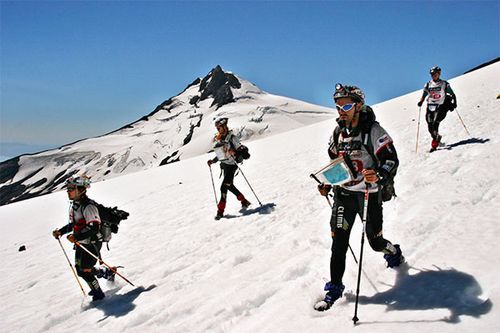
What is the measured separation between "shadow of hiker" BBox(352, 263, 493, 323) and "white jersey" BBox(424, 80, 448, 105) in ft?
32.7

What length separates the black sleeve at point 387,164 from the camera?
4.91m

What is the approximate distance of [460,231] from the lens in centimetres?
616

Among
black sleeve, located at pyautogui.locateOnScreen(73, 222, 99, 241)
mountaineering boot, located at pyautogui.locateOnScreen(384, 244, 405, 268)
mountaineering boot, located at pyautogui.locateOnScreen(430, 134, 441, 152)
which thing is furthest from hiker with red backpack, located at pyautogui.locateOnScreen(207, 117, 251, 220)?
mountaineering boot, located at pyautogui.locateOnScreen(430, 134, 441, 152)

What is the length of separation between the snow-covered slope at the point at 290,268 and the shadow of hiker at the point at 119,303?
0.03m

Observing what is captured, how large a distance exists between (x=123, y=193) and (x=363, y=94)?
71.4 feet

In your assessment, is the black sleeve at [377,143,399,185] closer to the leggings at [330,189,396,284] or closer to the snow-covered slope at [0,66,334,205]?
the leggings at [330,189,396,284]

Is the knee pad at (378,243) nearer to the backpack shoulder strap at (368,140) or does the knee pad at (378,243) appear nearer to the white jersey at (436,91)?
the backpack shoulder strap at (368,140)

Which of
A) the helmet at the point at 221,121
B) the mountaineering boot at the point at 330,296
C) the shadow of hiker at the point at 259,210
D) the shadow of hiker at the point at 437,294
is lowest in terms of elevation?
the shadow of hiker at the point at 437,294

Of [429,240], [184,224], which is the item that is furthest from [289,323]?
[184,224]

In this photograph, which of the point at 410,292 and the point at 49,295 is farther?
the point at 49,295

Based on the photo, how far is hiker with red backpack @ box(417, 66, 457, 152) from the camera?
1337cm

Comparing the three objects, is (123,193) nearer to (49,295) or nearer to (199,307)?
(49,295)

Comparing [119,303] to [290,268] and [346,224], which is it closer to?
[290,268]

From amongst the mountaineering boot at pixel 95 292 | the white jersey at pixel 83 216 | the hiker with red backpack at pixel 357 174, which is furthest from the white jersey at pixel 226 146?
the hiker with red backpack at pixel 357 174
